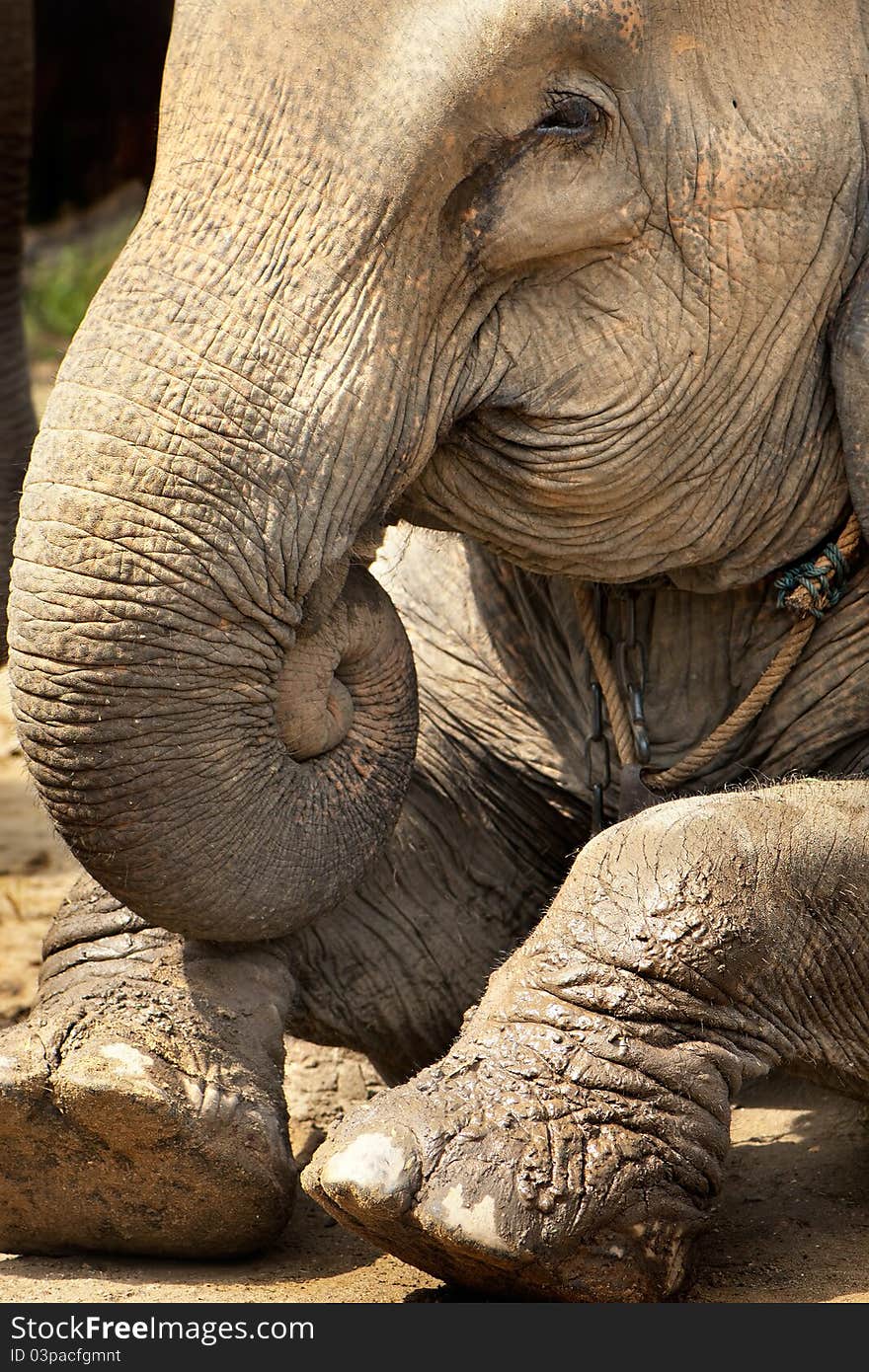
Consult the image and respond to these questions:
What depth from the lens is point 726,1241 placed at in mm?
3174

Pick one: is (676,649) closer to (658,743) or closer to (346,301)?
(658,743)

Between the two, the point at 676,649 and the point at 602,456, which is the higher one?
the point at 602,456

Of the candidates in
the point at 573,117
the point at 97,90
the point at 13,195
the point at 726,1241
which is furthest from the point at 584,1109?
the point at 97,90

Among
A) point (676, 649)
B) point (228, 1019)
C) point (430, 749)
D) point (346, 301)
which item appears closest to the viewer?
point (346, 301)

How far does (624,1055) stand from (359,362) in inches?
35.6

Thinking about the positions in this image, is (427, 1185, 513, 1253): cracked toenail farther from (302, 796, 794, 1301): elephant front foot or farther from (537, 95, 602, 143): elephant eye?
(537, 95, 602, 143): elephant eye

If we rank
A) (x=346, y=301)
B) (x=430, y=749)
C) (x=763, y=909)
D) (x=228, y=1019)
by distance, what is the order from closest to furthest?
(x=346, y=301), (x=763, y=909), (x=228, y=1019), (x=430, y=749)

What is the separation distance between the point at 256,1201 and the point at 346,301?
3.92 ft

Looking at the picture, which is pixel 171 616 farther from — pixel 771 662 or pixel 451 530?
pixel 771 662

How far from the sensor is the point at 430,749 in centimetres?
383

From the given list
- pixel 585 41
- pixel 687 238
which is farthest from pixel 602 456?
pixel 585 41

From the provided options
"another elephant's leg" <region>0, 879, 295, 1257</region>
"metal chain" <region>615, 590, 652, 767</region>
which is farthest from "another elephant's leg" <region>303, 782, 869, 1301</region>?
"metal chain" <region>615, 590, 652, 767</region>

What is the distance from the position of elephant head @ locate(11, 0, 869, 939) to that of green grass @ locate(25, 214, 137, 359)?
6236 mm

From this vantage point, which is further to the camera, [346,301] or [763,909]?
[763,909]
